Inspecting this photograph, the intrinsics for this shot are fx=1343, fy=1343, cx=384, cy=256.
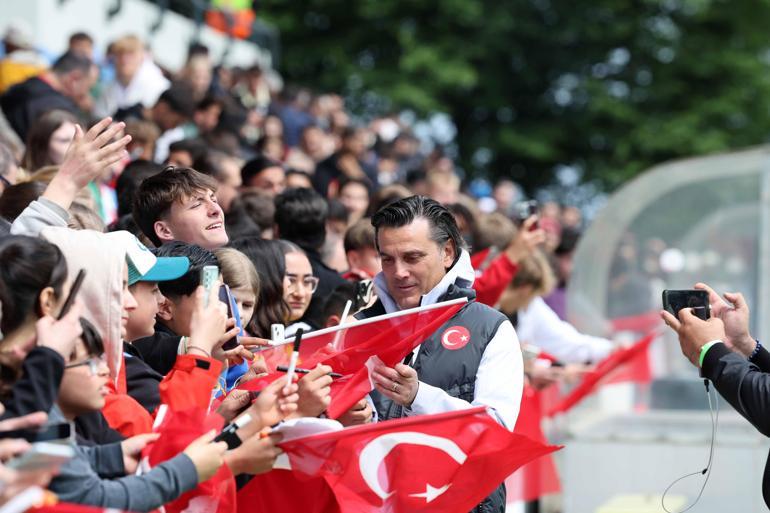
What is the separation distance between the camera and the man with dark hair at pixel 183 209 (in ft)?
18.7

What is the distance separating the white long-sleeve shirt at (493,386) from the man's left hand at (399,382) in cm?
4

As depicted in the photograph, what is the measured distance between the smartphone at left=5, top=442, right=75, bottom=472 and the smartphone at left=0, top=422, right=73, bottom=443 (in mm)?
177

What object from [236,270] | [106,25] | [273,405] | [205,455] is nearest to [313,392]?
[273,405]

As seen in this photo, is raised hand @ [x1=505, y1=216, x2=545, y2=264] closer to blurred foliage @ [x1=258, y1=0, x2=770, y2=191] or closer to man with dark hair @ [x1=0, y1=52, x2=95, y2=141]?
man with dark hair @ [x1=0, y1=52, x2=95, y2=141]

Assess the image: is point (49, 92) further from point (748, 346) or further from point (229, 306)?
point (748, 346)

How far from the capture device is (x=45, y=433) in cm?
366

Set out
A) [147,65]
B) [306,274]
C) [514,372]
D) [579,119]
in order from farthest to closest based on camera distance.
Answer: [579,119] < [147,65] < [306,274] < [514,372]

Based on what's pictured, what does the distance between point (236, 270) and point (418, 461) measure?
3.96 feet

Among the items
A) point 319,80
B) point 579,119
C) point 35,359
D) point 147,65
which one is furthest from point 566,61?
point 35,359

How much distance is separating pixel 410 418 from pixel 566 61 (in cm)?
2647

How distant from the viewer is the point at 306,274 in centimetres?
640

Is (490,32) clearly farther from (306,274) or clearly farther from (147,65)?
(306,274)

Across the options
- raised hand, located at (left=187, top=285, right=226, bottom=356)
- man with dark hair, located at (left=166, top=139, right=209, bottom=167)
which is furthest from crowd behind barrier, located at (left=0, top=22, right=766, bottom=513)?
man with dark hair, located at (left=166, top=139, right=209, bottom=167)

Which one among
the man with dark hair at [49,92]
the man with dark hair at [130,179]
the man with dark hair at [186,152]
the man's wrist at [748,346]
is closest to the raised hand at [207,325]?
the man's wrist at [748,346]
